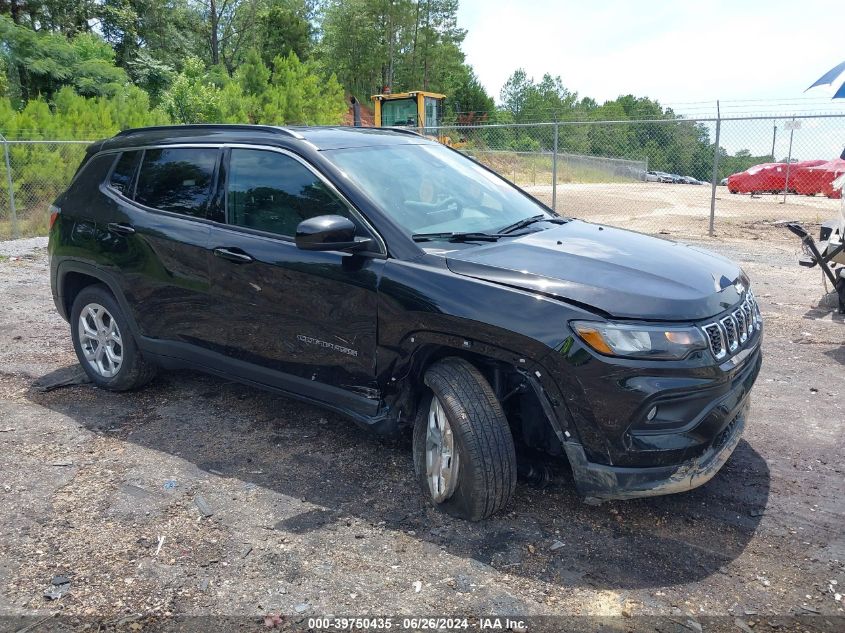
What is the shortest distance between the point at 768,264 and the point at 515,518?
8103mm

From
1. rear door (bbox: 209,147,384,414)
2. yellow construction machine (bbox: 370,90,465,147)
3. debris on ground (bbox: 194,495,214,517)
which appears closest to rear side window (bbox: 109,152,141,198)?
rear door (bbox: 209,147,384,414)

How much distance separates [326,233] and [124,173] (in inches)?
88.2

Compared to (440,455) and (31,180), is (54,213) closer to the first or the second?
(440,455)

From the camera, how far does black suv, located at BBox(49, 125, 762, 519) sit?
301cm

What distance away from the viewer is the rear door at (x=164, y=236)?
4345mm

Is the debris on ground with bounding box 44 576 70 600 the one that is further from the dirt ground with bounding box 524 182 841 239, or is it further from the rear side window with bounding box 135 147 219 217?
the dirt ground with bounding box 524 182 841 239

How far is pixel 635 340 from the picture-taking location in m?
2.96

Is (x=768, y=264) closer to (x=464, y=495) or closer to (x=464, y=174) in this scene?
(x=464, y=174)

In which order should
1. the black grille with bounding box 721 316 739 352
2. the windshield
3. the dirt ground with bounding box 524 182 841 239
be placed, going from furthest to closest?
the dirt ground with bounding box 524 182 841 239, the windshield, the black grille with bounding box 721 316 739 352

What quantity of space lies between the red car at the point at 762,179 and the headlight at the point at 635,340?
22.9 m

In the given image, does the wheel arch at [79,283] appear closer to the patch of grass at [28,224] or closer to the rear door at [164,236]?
the rear door at [164,236]

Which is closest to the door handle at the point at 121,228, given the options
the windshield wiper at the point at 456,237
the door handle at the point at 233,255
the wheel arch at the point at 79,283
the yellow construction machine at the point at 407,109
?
the wheel arch at the point at 79,283

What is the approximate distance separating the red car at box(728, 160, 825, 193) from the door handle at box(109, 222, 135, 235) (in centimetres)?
2288

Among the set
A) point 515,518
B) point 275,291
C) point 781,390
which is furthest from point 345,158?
point 781,390
